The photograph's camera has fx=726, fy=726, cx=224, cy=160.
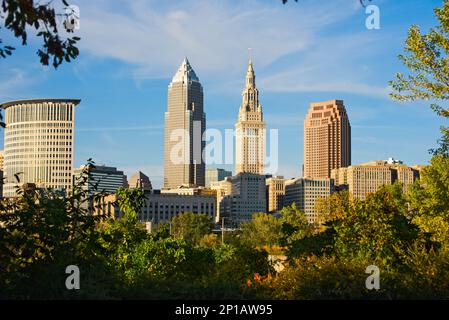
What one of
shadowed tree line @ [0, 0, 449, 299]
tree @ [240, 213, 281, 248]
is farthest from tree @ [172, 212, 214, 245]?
shadowed tree line @ [0, 0, 449, 299]

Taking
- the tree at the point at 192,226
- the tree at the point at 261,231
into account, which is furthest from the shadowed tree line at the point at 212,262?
the tree at the point at 192,226

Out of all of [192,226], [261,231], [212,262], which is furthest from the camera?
[192,226]

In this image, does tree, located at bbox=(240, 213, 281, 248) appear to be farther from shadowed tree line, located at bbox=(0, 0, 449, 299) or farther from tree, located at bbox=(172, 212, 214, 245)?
shadowed tree line, located at bbox=(0, 0, 449, 299)

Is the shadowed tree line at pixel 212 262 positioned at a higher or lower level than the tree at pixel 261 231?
higher

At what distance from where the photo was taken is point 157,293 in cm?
1447

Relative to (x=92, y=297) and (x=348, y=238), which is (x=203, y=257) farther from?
(x=92, y=297)

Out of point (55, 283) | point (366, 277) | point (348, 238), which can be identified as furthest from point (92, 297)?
point (348, 238)

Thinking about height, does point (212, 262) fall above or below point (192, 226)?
above

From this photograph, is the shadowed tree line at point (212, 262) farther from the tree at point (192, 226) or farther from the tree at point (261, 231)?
the tree at point (192, 226)

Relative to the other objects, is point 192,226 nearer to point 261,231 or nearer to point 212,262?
point 261,231

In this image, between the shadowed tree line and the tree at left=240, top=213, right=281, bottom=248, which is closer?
the shadowed tree line

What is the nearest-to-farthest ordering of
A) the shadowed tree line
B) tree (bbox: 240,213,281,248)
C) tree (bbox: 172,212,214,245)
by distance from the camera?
the shadowed tree line
tree (bbox: 240,213,281,248)
tree (bbox: 172,212,214,245)

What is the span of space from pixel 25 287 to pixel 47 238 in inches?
53.9

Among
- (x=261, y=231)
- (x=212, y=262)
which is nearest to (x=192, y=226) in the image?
(x=261, y=231)
